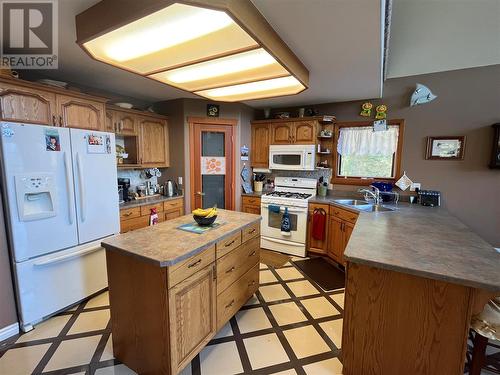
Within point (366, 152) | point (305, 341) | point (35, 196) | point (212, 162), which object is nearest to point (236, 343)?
point (305, 341)

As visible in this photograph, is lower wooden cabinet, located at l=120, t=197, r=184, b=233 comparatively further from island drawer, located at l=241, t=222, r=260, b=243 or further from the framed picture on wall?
the framed picture on wall

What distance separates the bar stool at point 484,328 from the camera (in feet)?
4.17

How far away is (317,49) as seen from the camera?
1.93 meters

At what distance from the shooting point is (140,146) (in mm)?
3350

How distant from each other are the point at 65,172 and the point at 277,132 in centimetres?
292

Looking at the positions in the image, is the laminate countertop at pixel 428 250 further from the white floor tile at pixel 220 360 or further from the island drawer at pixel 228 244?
the white floor tile at pixel 220 360

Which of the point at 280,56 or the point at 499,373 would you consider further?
the point at 280,56

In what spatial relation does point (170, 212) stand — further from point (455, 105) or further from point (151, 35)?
point (455, 105)

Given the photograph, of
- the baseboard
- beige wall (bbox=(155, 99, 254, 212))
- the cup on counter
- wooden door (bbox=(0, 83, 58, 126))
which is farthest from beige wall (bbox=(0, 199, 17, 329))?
the cup on counter

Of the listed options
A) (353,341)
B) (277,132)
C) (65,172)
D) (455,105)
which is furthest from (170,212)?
(455,105)

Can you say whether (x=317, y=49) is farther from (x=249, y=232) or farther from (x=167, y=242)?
(x=167, y=242)

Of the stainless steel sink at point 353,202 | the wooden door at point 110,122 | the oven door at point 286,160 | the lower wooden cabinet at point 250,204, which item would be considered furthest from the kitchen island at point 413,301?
the wooden door at point 110,122

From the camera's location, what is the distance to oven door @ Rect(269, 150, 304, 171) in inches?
148

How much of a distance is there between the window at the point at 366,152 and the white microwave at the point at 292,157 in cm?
50
